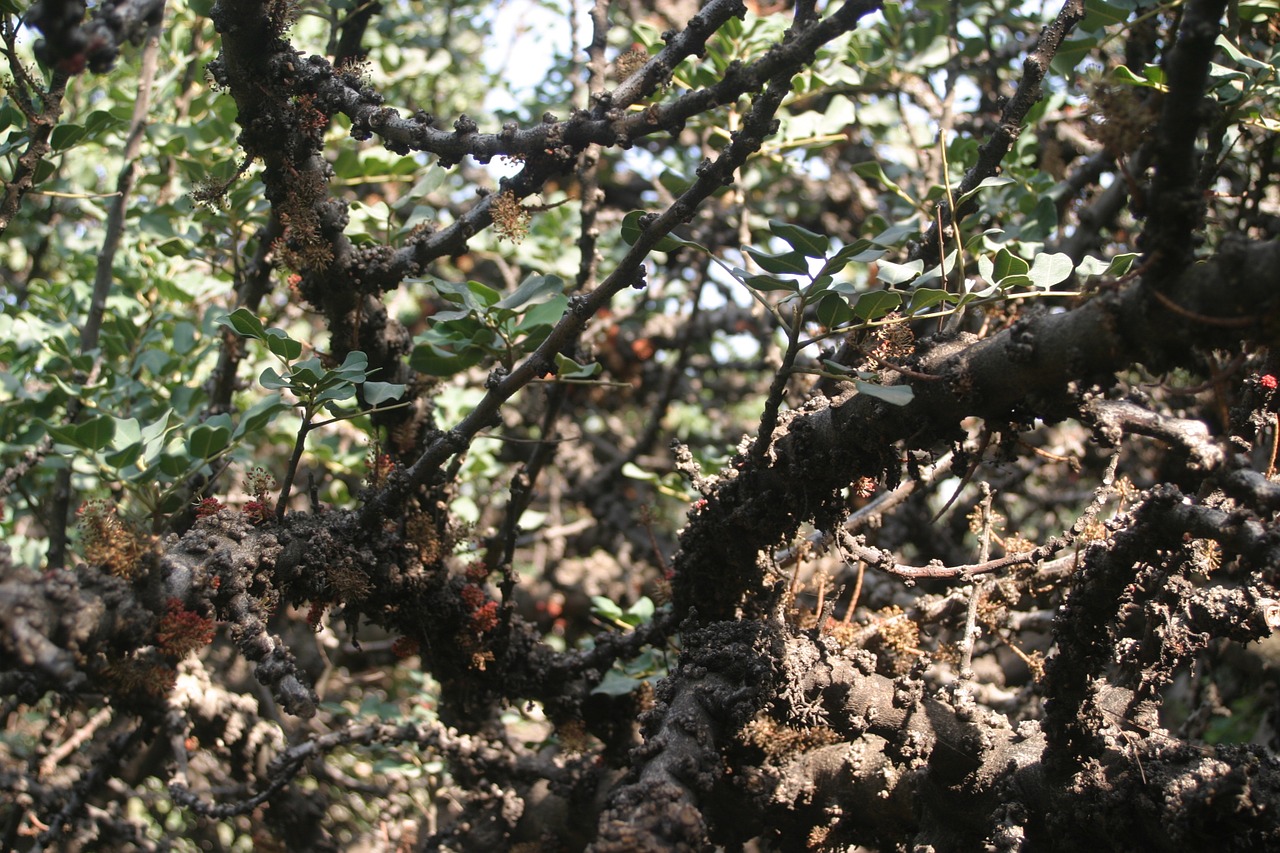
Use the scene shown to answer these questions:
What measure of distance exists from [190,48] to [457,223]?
1.69 metres

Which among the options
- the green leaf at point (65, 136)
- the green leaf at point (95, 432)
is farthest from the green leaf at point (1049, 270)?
the green leaf at point (65, 136)

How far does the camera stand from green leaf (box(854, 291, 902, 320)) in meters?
1.31

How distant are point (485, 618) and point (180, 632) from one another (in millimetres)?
702

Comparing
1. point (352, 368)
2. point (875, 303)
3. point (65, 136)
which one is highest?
point (65, 136)

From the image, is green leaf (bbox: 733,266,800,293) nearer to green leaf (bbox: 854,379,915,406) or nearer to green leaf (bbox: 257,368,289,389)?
green leaf (bbox: 854,379,915,406)

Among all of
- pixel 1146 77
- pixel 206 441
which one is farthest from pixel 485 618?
pixel 1146 77

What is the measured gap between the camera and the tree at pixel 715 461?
3.84ft

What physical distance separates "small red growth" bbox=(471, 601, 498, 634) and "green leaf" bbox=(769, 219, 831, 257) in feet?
3.01

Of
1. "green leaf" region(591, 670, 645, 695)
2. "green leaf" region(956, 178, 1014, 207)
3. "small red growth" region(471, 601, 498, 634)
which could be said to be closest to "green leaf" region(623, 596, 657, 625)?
"green leaf" region(591, 670, 645, 695)

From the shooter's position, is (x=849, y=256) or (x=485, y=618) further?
(x=485, y=618)

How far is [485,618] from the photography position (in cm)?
186

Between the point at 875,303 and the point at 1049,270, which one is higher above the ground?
the point at 1049,270

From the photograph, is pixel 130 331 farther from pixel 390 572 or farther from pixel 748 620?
pixel 748 620

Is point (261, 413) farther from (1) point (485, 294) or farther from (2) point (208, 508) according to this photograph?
(1) point (485, 294)
